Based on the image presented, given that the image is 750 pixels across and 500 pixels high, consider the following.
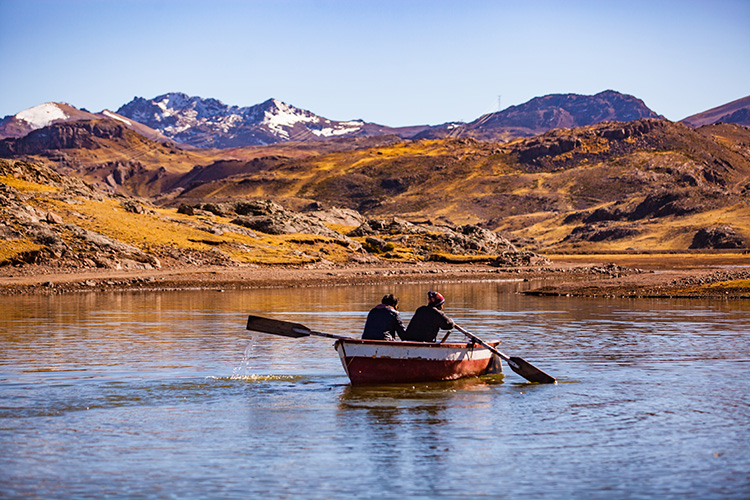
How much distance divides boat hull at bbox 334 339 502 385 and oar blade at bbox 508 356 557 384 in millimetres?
1131

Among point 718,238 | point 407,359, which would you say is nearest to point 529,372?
point 407,359

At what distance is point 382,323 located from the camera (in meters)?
22.5

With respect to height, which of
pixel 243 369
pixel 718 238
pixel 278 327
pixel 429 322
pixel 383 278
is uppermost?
pixel 718 238

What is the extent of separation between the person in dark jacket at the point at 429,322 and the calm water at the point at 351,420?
4.79ft

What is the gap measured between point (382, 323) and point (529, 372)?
441cm

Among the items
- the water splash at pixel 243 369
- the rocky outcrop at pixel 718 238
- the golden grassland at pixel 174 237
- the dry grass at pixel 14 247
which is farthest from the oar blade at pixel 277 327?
the rocky outcrop at pixel 718 238

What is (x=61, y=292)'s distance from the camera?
57844 mm

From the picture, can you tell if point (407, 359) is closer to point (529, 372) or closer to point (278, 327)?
point (529, 372)

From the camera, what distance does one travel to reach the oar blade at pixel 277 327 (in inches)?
916

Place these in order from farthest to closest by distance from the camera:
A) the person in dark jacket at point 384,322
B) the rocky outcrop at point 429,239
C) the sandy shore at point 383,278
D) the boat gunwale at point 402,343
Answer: the rocky outcrop at point 429,239 → the sandy shore at point 383,278 → the person in dark jacket at point 384,322 → the boat gunwale at point 402,343

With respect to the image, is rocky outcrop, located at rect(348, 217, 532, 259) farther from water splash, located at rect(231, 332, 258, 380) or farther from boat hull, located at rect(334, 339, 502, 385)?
boat hull, located at rect(334, 339, 502, 385)

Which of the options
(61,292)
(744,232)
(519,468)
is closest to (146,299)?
(61,292)

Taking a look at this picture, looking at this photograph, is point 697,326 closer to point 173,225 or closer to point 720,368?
point 720,368

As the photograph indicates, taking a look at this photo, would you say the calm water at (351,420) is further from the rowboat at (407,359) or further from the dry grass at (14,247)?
the dry grass at (14,247)
